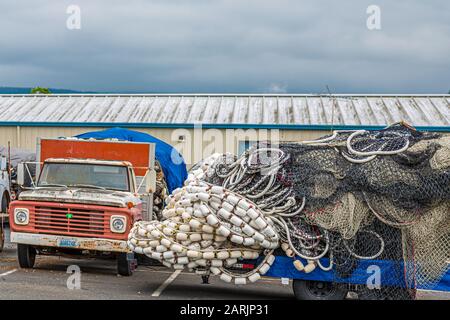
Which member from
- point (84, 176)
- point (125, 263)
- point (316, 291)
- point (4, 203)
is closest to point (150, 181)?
point (84, 176)

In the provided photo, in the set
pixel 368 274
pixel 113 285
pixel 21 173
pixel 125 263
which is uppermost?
pixel 21 173

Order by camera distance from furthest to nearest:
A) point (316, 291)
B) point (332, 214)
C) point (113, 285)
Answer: point (113, 285)
point (316, 291)
point (332, 214)

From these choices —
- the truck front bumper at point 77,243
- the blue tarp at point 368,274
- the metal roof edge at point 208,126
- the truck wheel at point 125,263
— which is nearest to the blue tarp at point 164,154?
the truck wheel at point 125,263

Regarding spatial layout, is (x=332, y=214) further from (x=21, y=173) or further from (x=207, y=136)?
(x=207, y=136)

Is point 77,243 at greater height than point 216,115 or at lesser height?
lesser

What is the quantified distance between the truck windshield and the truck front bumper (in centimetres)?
125

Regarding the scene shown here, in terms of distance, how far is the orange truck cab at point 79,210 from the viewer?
12.9 meters

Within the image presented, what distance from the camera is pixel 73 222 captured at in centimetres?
1300

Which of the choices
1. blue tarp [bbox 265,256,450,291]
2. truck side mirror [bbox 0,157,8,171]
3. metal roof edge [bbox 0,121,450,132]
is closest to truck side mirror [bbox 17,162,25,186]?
truck side mirror [bbox 0,157,8,171]

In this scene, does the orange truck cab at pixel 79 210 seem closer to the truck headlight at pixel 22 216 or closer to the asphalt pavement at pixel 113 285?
the truck headlight at pixel 22 216

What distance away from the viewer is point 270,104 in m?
32.0

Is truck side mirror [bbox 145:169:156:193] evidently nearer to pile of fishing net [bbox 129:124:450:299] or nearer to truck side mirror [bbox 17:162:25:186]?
truck side mirror [bbox 17:162:25:186]

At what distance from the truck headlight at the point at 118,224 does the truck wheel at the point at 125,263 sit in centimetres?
67

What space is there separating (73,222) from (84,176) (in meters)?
1.23
